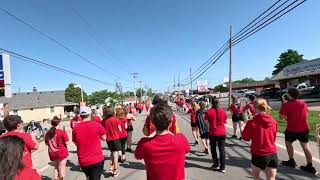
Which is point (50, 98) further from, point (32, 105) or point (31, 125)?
point (31, 125)

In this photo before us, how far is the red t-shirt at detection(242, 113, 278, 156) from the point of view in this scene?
600 cm

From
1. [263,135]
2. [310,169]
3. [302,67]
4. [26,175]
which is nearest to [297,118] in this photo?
[310,169]

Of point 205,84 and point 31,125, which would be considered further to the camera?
point 205,84

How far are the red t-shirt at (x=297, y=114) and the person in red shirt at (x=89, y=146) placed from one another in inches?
176

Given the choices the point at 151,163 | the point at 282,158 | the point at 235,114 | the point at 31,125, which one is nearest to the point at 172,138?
the point at 151,163

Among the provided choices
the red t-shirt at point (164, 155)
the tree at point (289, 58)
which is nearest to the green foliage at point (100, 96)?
the tree at point (289, 58)

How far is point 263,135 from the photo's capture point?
605cm

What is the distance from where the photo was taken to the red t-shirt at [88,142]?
6.29m

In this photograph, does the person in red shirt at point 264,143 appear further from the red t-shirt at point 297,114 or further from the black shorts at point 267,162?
the red t-shirt at point 297,114

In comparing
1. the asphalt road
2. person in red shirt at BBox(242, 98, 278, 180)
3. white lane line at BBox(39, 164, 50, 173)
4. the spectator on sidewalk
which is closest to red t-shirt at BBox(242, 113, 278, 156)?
person in red shirt at BBox(242, 98, 278, 180)

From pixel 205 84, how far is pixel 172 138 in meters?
72.6

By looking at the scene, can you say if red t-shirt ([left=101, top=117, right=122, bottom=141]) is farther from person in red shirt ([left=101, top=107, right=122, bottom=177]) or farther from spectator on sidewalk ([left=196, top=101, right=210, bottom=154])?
spectator on sidewalk ([left=196, top=101, right=210, bottom=154])

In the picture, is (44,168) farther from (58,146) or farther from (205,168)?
(205,168)

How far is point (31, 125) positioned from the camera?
24.5 meters
